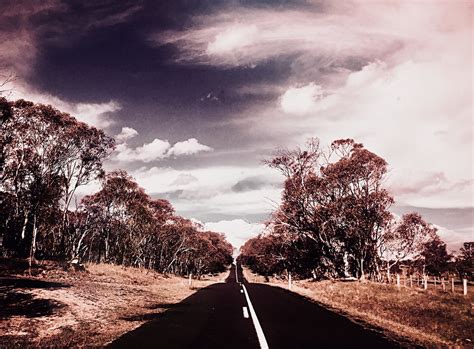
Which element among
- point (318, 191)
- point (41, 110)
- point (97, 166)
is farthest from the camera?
point (318, 191)

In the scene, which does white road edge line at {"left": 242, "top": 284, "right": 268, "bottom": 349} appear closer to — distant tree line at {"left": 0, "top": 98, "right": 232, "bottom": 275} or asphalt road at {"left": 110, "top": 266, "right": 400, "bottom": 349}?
asphalt road at {"left": 110, "top": 266, "right": 400, "bottom": 349}

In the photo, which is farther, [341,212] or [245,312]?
[341,212]

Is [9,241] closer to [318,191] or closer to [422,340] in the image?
[318,191]

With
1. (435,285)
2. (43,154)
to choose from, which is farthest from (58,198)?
(435,285)

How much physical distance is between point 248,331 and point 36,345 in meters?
4.85

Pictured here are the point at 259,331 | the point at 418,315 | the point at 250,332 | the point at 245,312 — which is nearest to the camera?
the point at 250,332

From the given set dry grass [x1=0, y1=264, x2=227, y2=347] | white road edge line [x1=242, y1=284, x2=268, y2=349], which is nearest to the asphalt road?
white road edge line [x1=242, y1=284, x2=268, y2=349]

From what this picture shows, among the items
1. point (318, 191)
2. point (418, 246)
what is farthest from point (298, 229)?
point (418, 246)

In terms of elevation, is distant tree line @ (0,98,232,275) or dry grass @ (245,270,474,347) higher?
distant tree line @ (0,98,232,275)

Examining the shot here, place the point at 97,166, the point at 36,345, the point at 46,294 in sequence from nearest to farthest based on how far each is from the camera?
the point at 36,345 < the point at 46,294 < the point at 97,166

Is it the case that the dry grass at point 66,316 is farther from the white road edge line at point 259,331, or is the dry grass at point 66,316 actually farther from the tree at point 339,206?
the tree at point 339,206

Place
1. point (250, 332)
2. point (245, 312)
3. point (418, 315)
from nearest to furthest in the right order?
1. point (250, 332)
2. point (245, 312)
3. point (418, 315)

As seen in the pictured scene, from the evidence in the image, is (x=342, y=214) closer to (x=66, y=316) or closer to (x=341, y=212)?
(x=341, y=212)

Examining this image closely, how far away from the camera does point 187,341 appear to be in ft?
24.7
